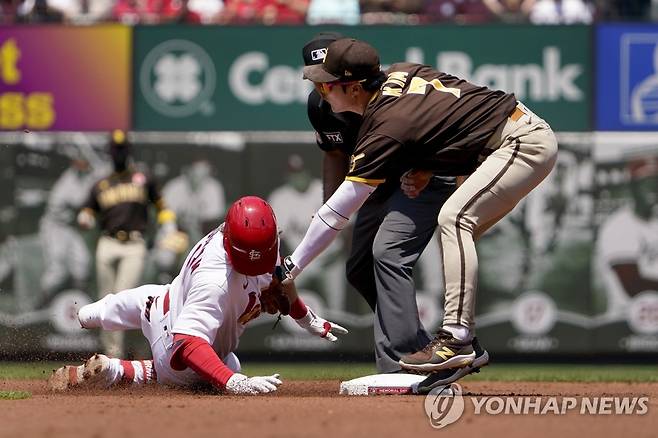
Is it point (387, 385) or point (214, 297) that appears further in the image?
point (387, 385)

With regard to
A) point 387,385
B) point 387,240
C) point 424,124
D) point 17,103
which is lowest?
point 387,385

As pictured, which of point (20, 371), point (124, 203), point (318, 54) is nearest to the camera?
point (318, 54)

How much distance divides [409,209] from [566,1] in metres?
7.83

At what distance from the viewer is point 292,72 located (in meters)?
14.6

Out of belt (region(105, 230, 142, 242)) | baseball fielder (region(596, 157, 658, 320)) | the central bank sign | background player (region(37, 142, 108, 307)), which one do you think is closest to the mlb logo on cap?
belt (region(105, 230, 142, 242))

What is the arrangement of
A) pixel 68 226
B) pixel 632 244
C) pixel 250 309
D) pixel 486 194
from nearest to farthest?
1. pixel 486 194
2. pixel 250 309
3. pixel 632 244
4. pixel 68 226

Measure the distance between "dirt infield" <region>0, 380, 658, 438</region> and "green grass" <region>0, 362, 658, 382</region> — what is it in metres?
2.56

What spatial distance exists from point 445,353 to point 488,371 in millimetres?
5851

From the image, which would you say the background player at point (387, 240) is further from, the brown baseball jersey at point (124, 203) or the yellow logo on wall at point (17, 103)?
the yellow logo on wall at point (17, 103)

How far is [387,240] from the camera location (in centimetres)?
804

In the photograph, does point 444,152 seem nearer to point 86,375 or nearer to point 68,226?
point 86,375

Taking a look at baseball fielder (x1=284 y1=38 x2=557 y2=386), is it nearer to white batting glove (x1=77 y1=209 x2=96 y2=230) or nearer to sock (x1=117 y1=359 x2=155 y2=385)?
sock (x1=117 y1=359 x2=155 y2=385)

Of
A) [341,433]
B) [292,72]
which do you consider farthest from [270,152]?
[341,433]

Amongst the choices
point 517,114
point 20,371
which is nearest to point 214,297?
point 517,114
